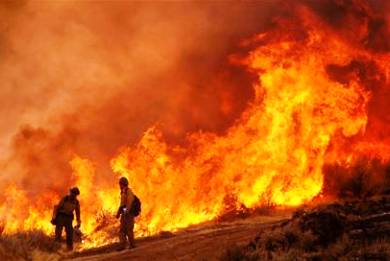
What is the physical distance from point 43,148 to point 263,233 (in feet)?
38.6

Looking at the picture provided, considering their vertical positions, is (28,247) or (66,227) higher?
(66,227)

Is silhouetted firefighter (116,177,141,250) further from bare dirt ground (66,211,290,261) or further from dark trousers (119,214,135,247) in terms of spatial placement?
bare dirt ground (66,211,290,261)

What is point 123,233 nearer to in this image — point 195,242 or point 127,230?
point 127,230

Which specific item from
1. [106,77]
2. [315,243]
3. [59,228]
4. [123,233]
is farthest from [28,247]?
[106,77]

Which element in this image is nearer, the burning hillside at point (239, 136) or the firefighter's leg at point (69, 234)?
the firefighter's leg at point (69, 234)

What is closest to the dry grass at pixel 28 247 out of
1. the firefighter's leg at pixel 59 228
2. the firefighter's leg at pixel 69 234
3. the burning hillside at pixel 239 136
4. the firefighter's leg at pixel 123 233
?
the firefighter's leg at pixel 59 228

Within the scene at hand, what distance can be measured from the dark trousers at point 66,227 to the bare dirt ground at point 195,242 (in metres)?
0.89

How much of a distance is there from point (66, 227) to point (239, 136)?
5.82 metres

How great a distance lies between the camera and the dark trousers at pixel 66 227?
58.4ft

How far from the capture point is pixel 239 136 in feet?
68.4

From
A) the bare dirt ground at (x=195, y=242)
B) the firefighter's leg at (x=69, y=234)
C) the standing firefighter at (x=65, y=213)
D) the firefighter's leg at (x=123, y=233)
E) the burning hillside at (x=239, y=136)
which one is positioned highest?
the burning hillside at (x=239, y=136)

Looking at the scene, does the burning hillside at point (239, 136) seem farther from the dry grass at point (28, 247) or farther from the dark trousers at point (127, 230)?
the dark trousers at point (127, 230)

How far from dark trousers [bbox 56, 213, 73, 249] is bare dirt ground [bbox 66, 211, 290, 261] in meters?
0.89

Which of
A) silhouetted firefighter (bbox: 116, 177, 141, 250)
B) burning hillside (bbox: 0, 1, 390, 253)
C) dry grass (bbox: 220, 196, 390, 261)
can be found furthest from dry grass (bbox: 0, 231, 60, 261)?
dry grass (bbox: 220, 196, 390, 261)
